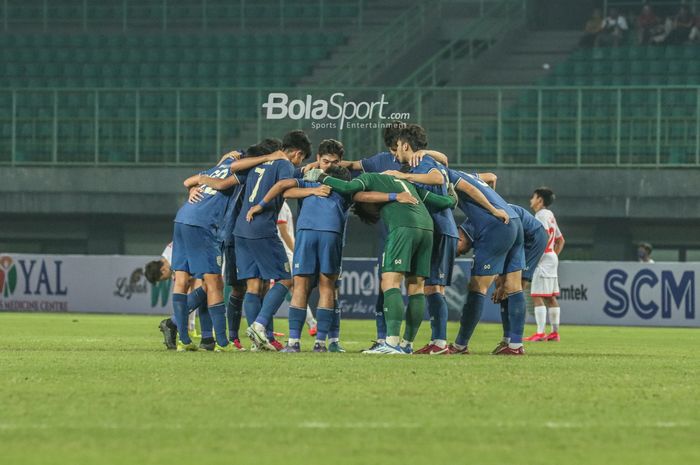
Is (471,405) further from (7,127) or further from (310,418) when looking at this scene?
(7,127)

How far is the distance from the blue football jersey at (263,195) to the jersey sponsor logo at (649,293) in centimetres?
1329

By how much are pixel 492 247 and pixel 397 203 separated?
1226 millimetres

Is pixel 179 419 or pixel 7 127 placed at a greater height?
pixel 7 127

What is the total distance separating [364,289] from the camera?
26.6 meters

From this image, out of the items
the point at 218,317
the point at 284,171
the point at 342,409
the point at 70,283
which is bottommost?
the point at 70,283

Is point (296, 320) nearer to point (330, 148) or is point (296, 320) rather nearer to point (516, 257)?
point (330, 148)

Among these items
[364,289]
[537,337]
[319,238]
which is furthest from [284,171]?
[364,289]

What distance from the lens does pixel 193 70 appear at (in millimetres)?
34156

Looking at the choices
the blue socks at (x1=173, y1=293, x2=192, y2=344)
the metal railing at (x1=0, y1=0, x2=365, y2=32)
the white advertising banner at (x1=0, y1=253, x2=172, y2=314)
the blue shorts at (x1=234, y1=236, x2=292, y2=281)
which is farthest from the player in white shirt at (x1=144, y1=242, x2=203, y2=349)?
the metal railing at (x1=0, y1=0, x2=365, y2=32)

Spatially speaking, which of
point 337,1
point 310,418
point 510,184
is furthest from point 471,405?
point 337,1

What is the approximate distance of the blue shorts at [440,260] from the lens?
1317 cm

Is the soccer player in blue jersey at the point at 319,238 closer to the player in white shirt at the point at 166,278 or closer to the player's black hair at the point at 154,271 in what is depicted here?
the player in white shirt at the point at 166,278

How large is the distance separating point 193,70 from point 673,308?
45.4 feet

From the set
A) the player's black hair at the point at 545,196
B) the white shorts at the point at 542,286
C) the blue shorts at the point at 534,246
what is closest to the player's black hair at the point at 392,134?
the blue shorts at the point at 534,246
